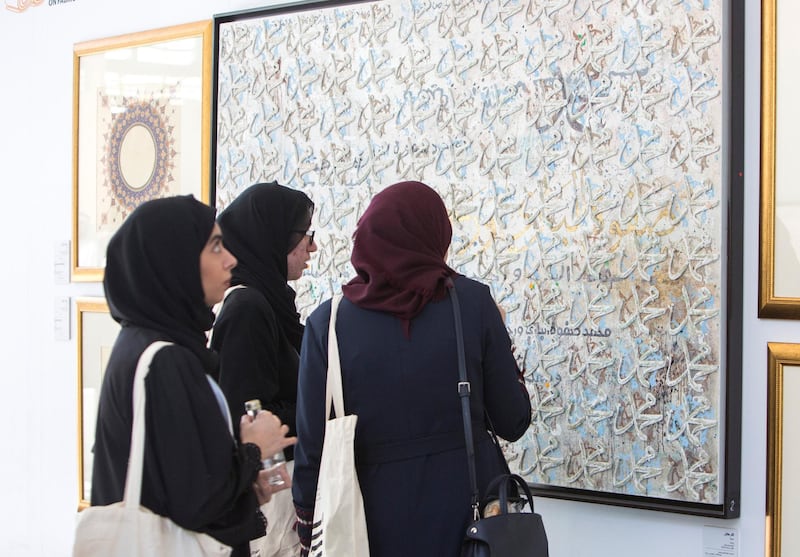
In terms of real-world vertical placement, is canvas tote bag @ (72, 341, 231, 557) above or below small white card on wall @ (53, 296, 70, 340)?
below

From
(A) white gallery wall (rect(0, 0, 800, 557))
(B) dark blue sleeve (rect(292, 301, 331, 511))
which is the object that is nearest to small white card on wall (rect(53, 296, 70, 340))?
Result: (A) white gallery wall (rect(0, 0, 800, 557))

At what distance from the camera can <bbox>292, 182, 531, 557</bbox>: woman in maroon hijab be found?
4.77 feet

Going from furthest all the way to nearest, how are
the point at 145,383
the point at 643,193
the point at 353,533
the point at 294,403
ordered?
the point at 643,193 < the point at 294,403 < the point at 353,533 < the point at 145,383

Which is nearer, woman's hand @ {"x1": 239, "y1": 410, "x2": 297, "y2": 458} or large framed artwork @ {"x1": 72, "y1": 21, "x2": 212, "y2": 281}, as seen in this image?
woman's hand @ {"x1": 239, "y1": 410, "x2": 297, "y2": 458}

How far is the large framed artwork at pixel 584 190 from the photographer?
1883 millimetres

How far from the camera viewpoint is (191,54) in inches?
107

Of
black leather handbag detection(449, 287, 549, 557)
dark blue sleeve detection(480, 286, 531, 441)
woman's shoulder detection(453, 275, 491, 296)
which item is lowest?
black leather handbag detection(449, 287, 549, 557)

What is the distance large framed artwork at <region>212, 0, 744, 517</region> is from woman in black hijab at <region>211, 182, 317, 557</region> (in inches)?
18.8

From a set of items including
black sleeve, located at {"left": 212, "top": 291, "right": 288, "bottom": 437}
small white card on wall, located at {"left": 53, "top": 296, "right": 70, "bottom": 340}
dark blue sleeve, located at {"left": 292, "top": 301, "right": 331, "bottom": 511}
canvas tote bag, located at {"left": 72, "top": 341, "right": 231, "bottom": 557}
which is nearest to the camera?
canvas tote bag, located at {"left": 72, "top": 341, "right": 231, "bottom": 557}

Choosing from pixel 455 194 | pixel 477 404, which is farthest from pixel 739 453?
pixel 455 194

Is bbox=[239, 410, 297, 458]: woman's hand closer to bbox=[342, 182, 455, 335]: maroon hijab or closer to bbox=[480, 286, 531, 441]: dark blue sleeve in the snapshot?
bbox=[342, 182, 455, 335]: maroon hijab

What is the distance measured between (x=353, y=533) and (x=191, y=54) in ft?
6.07

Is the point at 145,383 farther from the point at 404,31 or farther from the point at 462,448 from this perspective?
the point at 404,31

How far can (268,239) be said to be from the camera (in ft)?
6.06
